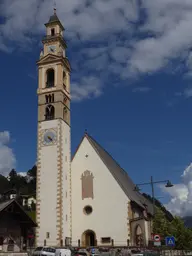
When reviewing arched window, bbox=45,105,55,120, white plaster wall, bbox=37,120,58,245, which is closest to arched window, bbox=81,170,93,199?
white plaster wall, bbox=37,120,58,245

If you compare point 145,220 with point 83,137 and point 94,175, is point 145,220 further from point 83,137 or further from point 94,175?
point 83,137

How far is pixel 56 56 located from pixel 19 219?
2263 centimetres

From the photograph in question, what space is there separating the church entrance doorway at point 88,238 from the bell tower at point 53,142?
1.94 meters

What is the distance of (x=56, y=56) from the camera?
49.6 m

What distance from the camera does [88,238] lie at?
146 ft

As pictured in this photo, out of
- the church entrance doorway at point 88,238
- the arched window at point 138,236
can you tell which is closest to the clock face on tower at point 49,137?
the church entrance doorway at point 88,238

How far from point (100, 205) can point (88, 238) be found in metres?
4.32

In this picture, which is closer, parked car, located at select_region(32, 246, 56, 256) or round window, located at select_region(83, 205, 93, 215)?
parked car, located at select_region(32, 246, 56, 256)

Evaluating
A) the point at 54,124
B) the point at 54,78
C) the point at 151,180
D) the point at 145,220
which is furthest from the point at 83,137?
the point at 151,180

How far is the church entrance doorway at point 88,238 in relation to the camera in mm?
43781

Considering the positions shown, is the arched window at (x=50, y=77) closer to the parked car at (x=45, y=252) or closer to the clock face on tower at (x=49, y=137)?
the clock face on tower at (x=49, y=137)

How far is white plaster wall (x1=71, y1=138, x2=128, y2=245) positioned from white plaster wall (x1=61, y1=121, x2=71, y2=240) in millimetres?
1117

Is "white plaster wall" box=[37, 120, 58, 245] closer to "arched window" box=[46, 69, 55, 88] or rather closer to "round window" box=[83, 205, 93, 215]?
"round window" box=[83, 205, 93, 215]

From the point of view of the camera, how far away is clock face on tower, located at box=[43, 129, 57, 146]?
45.6 meters
